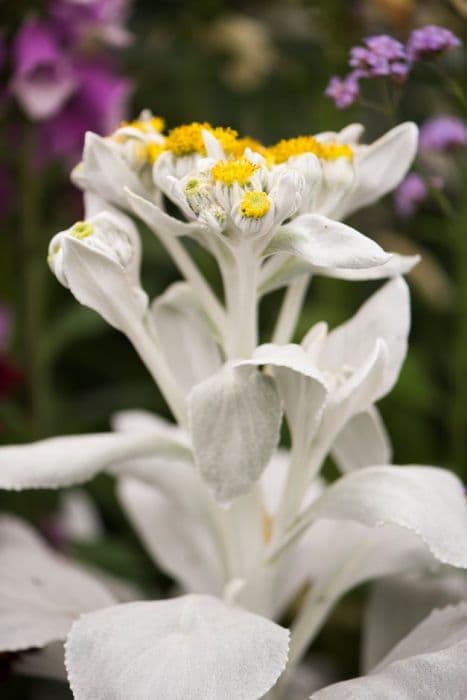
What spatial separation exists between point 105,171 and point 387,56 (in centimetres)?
13

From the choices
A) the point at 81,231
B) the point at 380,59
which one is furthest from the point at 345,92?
the point at 81,231

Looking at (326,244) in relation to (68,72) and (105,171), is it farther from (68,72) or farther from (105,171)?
(68,72)

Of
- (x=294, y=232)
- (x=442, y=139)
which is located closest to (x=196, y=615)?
(x=294, y=232)

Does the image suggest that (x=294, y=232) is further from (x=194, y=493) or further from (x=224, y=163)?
(x=194, y=493)

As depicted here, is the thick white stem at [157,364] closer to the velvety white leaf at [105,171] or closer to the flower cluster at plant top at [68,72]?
the velvety white leaf at [105,171]

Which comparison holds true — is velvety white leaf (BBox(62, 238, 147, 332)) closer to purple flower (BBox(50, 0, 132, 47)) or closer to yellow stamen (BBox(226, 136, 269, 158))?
yellow stamen (BBox(226, 136, 269, 158))

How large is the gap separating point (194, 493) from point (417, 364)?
0.87ft

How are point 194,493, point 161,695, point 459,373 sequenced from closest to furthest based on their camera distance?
point 161,695, point 194,493, point 459,373

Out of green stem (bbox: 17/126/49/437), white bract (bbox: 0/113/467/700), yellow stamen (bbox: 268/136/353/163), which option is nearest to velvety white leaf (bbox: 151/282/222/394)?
white bract (bbox: 0/113/467/700)

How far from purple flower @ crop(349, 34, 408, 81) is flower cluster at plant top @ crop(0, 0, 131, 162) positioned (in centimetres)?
25

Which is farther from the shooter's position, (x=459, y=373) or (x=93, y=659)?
(x=459, y=373)

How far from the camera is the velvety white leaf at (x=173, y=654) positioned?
Answer: 0.33 meters

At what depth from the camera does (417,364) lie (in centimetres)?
68

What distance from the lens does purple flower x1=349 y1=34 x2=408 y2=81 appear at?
418mm
